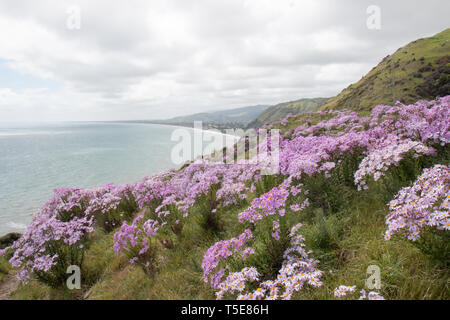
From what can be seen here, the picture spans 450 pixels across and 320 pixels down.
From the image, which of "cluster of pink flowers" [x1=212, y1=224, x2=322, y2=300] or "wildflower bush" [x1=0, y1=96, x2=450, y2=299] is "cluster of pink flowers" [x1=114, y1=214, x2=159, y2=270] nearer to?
"wildflower bush" [x1=0, y1=96, x2=450, y2=299]

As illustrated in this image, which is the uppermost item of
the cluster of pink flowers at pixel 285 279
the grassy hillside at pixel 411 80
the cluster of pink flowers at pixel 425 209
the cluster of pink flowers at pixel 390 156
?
the grassy hillside at pixel 411 80

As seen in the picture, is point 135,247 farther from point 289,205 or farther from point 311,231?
point 311,231

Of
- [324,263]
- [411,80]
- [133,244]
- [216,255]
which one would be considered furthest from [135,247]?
[411,80]

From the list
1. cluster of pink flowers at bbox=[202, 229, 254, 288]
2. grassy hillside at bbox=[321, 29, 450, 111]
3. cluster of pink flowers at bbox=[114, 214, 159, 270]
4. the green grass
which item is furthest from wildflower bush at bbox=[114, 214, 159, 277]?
grassy hillside at bbox=[321, 29, 450, 111]

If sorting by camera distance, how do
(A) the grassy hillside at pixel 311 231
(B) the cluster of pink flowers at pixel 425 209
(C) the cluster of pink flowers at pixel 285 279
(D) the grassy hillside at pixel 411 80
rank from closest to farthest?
(B) the cluster of pink flowers at pixel 425 209 → (C) the cluster of pink flowers at pixel 285 279 → (A) the grassy hillside at pixel 311 231 → (D) the grassy hillside at pixel 411 80

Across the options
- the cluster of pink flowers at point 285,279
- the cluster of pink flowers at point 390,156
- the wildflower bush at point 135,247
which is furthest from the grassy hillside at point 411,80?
the wildflower bush at point 135,247

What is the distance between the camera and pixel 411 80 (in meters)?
29.7

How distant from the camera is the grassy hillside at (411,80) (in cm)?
2472

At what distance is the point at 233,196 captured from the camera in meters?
6.18

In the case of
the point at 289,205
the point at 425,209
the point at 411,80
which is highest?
the point at 411,80

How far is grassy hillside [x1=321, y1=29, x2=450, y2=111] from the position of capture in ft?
81.1

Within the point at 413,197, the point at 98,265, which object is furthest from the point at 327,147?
the point at 98,265

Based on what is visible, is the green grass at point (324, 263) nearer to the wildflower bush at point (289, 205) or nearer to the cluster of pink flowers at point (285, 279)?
the wildflower bush at point (289, 205)
